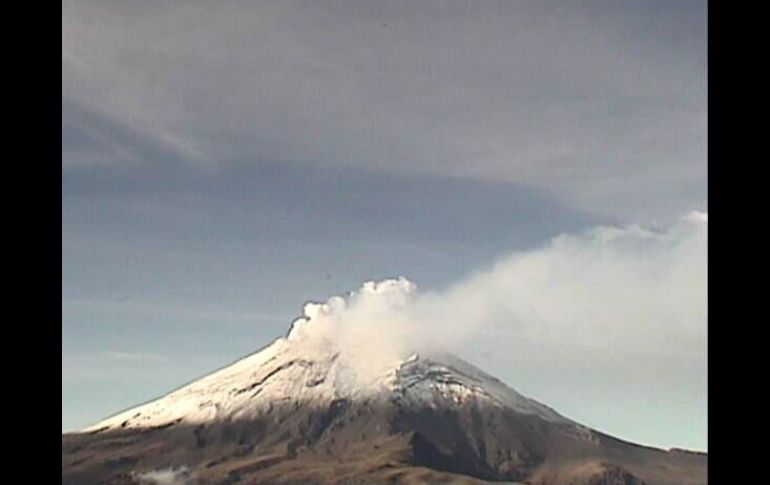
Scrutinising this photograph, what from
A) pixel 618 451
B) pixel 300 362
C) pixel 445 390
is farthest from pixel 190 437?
pixel 618 451

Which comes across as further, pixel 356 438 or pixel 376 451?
pixel 356 438
